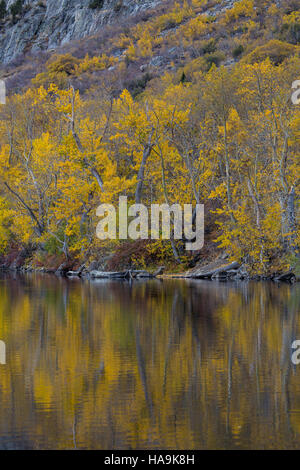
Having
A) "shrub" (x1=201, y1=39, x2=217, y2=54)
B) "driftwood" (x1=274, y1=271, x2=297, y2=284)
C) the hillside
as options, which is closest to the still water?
"driftwood" (x1=274, y1=271, x2=297, y2=284)

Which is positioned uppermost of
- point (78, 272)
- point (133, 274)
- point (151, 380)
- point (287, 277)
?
point (78, 272)

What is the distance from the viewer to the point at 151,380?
26.0 feet

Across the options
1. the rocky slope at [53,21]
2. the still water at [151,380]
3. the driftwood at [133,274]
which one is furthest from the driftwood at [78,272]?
the rocky slope at [53,21]

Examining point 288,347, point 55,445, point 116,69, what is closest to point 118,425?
point 55,445

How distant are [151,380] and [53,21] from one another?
5376 inches

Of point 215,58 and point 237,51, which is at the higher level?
point 237,51

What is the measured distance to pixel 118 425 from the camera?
19.9ft

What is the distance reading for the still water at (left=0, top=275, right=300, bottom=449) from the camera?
19.0ft

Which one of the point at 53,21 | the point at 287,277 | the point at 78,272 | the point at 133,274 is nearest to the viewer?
the point at 287,277

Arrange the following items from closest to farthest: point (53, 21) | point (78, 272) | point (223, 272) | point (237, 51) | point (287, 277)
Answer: point (287, 277) → point (223, 272) → point (78, 272) → point (237, 51) → point (53, 21)

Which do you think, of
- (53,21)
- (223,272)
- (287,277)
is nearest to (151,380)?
(287,277)

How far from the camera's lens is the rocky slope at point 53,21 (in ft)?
401

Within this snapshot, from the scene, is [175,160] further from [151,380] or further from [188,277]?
[151,380]

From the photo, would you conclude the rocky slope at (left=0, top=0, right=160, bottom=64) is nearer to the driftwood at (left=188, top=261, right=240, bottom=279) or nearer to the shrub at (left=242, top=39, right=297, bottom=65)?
the shrub at (left=242, top=39, right=297, bottom=65)
